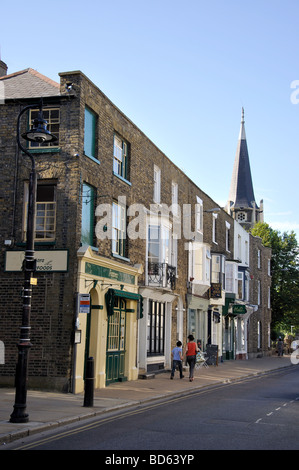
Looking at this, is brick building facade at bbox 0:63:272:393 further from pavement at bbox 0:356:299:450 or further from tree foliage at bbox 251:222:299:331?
tree foliage at bbox 251:222:299:331

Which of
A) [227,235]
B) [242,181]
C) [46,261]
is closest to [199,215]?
[227,235]

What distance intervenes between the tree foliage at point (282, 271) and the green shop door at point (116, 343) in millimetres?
40911

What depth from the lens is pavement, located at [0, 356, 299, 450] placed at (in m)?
10.3

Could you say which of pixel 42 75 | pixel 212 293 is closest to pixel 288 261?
pixel 212 293

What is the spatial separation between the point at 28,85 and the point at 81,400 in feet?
35.4

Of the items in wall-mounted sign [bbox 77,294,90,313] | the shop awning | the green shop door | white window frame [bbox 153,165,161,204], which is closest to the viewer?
wall-mounted sign [bbox 77,294,90,313]

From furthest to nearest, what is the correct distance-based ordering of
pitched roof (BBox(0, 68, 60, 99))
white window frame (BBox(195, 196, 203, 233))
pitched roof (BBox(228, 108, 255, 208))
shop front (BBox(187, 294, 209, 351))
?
pitched roof (BBox(228, 108, 255, 208)) → white window frame (BBox(195, 196, 203, 233)) → shop front (BBox(187, 294, 209, 351)) → pitched roof (BBox(0, 68, 60, 99))

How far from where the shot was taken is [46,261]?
56.6ft

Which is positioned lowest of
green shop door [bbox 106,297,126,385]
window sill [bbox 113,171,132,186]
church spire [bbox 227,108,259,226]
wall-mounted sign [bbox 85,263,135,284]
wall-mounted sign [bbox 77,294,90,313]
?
green shop door [bbox 106,297,126,385]

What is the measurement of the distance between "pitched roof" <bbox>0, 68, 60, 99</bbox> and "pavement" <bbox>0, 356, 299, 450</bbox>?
30.8 ft

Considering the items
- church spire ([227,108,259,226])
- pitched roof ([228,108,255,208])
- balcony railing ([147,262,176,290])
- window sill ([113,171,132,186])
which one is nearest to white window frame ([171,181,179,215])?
balcony railing ([147,262,176,290])

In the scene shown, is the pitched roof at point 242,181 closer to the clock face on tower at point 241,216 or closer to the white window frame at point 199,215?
the clock face on tower at point 241,216

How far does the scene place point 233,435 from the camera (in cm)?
977

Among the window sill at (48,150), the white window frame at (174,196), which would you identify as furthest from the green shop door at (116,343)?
the white window frame at (174,196)
